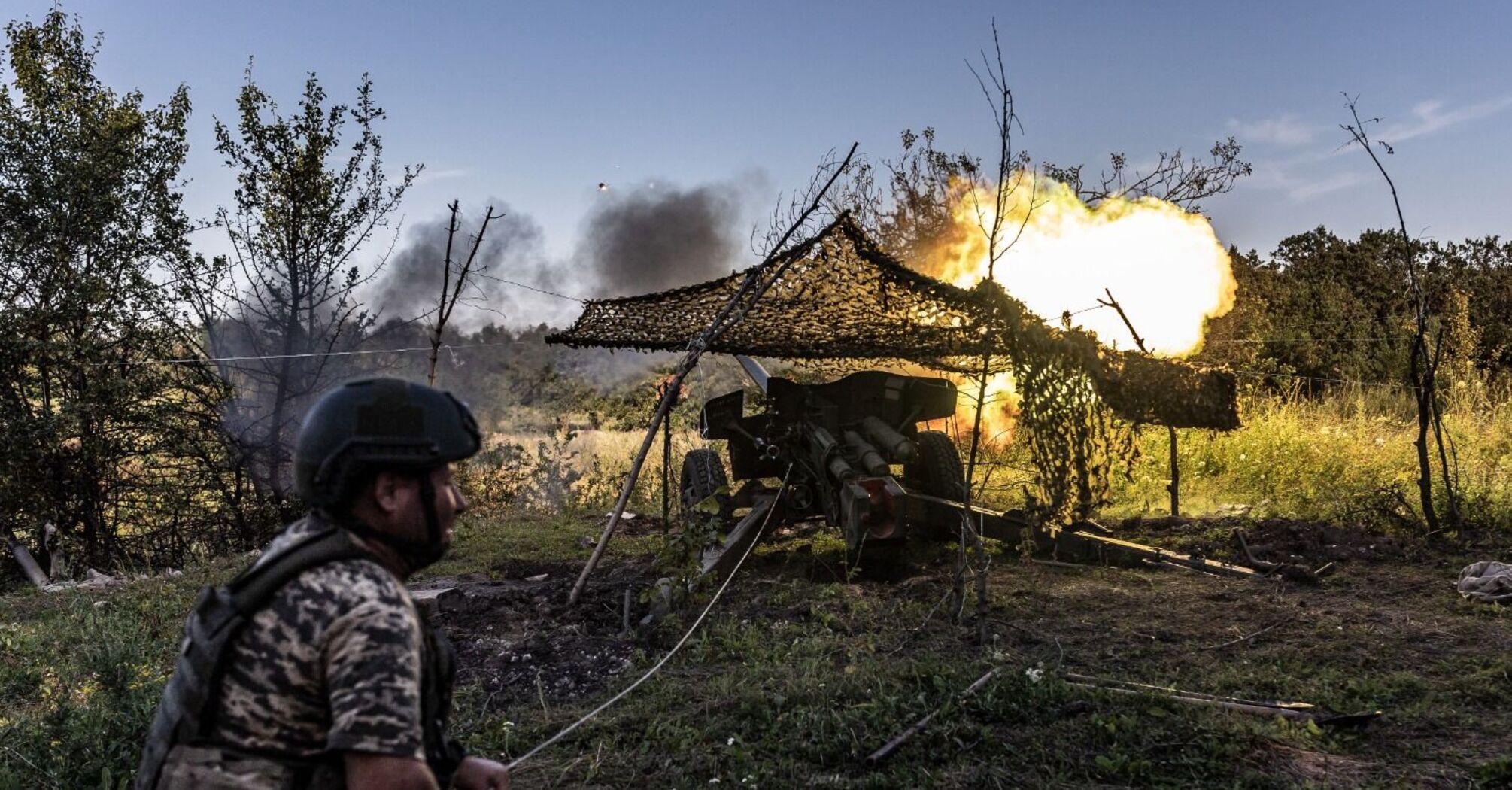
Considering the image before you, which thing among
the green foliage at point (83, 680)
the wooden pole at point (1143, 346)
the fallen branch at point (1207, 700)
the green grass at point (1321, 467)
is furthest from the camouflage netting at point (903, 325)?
the green foliage at point (83, 680)

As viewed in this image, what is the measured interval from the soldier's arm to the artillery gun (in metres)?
5.58

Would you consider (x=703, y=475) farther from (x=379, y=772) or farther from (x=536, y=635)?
(x=379, y=772)

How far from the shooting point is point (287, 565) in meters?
1.72

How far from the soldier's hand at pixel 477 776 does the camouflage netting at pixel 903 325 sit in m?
4.79

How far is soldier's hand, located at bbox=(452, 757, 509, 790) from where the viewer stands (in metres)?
2.10

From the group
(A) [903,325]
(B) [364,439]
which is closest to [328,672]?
(B) [364,439]

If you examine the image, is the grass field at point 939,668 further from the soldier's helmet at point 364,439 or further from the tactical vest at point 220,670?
the soldier's helmet at point 364,439

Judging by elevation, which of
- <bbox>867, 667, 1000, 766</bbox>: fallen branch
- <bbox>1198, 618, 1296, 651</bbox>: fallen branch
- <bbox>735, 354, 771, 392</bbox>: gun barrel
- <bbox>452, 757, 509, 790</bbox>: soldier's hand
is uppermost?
<bbox>735, 354, 771, 392</bbox>: gun barrel

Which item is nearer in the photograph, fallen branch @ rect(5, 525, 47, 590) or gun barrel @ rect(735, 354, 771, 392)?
gun barrel @ rect(735, 354, 771, 392)

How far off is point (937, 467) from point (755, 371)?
2.04 meters

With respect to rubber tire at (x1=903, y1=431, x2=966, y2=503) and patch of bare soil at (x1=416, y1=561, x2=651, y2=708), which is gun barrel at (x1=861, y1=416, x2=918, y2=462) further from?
patch of bare soil at (x1=416, y1=561, x2=651, y2=708)

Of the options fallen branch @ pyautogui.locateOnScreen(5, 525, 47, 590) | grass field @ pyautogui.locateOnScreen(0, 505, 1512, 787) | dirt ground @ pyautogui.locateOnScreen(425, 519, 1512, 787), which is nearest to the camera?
grass field @ pyautogui.locateOnScreen(0, 505, 1512, 787)

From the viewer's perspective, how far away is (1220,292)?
34.6 feet

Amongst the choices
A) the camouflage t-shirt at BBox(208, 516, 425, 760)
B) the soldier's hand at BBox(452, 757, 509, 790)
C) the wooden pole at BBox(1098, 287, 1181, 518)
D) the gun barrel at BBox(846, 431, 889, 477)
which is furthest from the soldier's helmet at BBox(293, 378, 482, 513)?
the wooden pole at BBox(1098, 287, 1181, 518)
